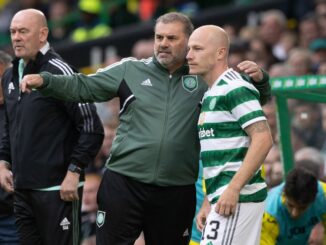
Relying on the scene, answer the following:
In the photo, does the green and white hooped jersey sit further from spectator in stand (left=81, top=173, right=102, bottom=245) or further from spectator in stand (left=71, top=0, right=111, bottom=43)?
spectator in stand (left=71, top=0, right=111, bottom=43)

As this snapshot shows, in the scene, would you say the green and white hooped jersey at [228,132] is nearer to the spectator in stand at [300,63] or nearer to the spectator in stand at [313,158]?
the spectator in stand at [313,158]

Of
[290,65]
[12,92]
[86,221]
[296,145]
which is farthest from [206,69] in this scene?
[290,65]

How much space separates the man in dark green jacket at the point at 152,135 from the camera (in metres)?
7.12

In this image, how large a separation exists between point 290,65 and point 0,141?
16.1 feet

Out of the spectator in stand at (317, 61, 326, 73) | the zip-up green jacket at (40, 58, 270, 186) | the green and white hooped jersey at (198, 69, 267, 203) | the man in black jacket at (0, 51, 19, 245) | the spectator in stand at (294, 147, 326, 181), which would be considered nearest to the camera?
the green and white hooped jersey at (198, 69, 267, 203)

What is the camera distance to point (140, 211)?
7215mm

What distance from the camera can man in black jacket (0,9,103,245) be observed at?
7520 millimetres

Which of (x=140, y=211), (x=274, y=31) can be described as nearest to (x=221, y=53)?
(x=140, y=211)

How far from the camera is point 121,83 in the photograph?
7203 mm

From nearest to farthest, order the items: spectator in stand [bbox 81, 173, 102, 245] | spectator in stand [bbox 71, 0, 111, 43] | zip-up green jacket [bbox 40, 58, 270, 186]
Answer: zip-up green jacket [bbox 40, 58, 270, 186] → spectator in stand [bbox 81, 173, 102, 245] → spectator in stand [bbox 71, 0, 111, 43]

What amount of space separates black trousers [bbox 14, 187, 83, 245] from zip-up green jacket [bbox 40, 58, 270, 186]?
58 centimetres

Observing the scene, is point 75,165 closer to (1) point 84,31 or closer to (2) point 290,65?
(2) point 290,65

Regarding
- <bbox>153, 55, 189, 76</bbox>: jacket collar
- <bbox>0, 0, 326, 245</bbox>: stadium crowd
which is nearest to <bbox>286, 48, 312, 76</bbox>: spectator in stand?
<bbox>0, 0, 326, 245</bbox>: stadium crowd

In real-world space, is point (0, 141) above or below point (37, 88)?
below
